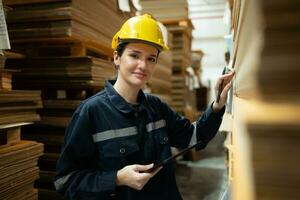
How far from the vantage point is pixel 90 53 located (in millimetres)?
3711

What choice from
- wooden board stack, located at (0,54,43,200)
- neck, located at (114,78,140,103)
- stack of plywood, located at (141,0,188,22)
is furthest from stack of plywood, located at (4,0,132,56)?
stack of plywood, located at (141,0,188,22)

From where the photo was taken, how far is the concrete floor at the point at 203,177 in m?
4.69

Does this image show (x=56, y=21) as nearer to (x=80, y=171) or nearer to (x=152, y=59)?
(x=152, y=59)

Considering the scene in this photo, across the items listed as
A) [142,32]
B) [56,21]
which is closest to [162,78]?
[56,21]

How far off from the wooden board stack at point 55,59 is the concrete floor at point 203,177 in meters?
2.17

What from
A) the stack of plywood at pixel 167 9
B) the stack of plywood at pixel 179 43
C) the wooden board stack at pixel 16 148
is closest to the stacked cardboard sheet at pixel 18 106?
the wooden board stack at pixel 16 148

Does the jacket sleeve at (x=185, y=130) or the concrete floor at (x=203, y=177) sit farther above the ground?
the jacket sleeve at (x=185, y=130)

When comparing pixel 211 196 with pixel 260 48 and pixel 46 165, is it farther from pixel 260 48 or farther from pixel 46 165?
pixel 260 48

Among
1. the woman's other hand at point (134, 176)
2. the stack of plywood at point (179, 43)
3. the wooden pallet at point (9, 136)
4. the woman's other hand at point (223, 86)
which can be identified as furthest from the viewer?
the stack of plywood at point (179, 43)

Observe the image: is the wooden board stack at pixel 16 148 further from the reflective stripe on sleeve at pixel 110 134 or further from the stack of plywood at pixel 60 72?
the reflective stripe on sleeve at pixel 110 134

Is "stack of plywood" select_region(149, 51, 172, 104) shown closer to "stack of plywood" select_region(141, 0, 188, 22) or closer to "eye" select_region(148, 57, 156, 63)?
"stack of plywood" select_region(141, 0, 188, 22)

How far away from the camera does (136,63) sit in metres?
1.85

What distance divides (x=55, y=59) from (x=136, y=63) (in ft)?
4.70

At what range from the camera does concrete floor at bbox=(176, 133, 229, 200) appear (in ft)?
15.4
